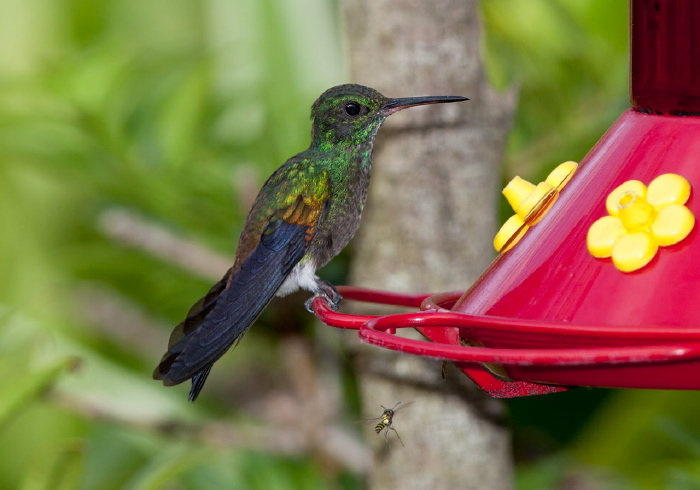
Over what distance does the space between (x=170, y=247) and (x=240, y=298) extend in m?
1.27

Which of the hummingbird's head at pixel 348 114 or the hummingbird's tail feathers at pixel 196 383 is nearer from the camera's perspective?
the hummingbird's tail feathers at pixel 196 383

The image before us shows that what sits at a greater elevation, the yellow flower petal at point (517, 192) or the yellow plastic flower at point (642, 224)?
the yellow plastic flower at point (642, 224)

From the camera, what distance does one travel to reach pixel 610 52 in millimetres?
3547

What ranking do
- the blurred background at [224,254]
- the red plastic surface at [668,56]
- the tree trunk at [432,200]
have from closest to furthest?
the red plastic surface at [668,56]
the tree trunk at [432,200]
the blurred background at [224,254]

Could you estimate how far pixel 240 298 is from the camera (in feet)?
7.17

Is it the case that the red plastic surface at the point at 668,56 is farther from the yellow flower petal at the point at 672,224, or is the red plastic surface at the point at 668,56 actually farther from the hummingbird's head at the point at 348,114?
the hummingbird's head at the point at 348,114

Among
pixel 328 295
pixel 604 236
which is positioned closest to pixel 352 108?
pixel 328 295

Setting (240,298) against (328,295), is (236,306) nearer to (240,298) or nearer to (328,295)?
(240,298)

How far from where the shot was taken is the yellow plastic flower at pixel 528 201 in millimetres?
1924

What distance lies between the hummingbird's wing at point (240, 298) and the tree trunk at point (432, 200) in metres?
0.43

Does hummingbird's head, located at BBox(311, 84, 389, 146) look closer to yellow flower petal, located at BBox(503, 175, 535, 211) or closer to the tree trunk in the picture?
the tree trunk

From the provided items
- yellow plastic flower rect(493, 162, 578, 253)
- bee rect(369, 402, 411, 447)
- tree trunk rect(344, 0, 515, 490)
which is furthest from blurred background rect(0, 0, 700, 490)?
yellow plastic flower rect(493, 162, 578, 253)

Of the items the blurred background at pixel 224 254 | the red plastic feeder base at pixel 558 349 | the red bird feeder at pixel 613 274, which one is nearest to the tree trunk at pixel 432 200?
the blurred background at pixel 224 254

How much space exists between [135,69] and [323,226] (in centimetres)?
141
